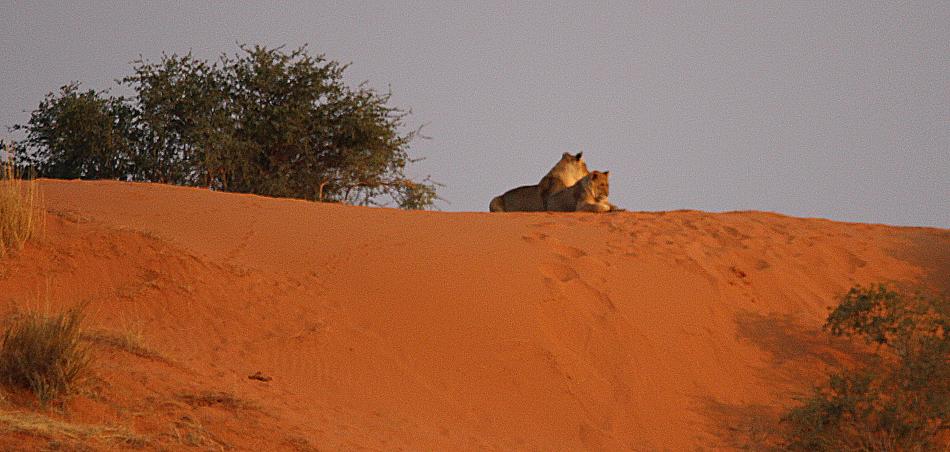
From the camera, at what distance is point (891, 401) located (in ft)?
23.8

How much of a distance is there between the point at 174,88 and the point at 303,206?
10.1 m

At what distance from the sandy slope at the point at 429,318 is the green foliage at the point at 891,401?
20.7 inches

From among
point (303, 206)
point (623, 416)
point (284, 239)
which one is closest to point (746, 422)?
point (623, 416)

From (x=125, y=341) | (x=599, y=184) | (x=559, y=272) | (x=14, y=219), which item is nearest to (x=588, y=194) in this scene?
(x=599, y=184)

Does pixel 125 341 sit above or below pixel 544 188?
below

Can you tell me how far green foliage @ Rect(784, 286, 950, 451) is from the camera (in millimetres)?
7008

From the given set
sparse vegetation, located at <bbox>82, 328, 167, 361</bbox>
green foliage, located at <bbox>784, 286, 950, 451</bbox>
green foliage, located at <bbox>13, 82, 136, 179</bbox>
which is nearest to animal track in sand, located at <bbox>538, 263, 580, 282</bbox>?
green foliage, located at <bbox>784, 286, 950, 451</bbox>

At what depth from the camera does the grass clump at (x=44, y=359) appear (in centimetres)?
526

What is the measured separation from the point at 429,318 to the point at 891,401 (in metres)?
3.69

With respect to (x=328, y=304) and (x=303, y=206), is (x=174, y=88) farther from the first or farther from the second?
(x=328, y=304)

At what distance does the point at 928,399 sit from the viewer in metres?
7.21

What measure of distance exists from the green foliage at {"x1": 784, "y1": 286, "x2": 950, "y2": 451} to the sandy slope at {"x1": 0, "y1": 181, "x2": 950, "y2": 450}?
1.73 ft

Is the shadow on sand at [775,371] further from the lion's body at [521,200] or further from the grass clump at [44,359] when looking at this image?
the lion's body at [521,200]

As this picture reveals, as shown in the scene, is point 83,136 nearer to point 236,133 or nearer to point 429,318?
point 236,133
